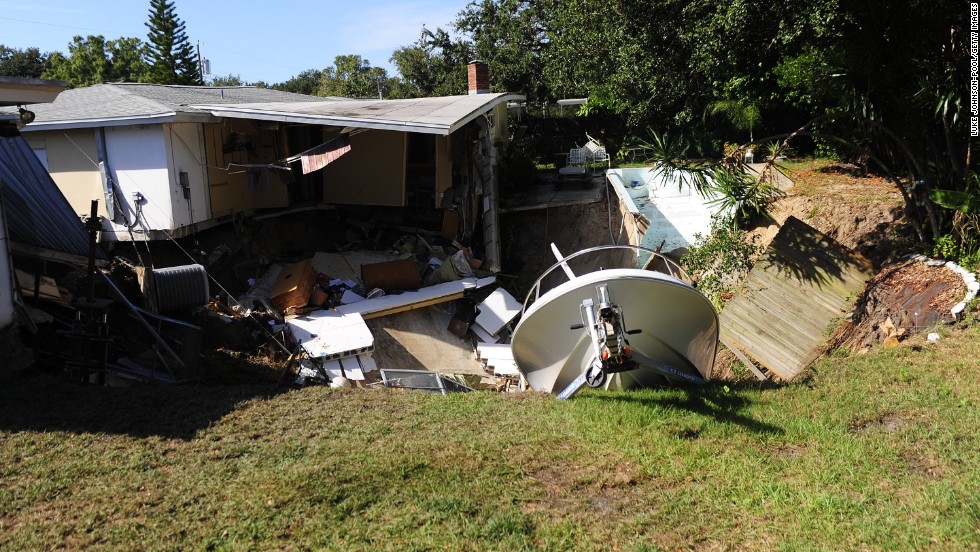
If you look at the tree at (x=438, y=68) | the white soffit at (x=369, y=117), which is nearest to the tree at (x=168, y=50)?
the tree at (x=438, y=68)

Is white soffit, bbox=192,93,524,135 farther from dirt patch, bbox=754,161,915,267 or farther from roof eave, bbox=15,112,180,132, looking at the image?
dirt patch, bbox=754,161,915,267

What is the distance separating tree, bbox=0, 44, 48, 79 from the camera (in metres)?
53.4

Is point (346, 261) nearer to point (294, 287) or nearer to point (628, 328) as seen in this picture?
point (294, 287)

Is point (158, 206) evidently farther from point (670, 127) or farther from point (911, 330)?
point (670, 127)

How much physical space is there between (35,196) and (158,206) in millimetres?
2247

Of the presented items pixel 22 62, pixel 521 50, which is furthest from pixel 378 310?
pixel 22 62

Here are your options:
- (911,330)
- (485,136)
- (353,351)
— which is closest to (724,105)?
(485,136)

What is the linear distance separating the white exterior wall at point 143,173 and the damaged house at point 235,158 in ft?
0.06

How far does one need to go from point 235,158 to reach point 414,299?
446 centimetres

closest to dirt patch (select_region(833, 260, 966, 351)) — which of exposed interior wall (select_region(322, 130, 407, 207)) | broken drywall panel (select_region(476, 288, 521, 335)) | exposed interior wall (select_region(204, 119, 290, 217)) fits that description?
broken drywall panel (select_region(476, 288, 521, 335))

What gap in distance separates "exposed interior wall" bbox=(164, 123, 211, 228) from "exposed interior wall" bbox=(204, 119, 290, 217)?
20cm

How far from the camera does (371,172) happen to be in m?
14.9

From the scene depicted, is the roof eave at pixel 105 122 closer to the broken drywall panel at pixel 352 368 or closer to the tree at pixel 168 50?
the broken drywall panel at pixel 352 368

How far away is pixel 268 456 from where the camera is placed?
19.8 ft
